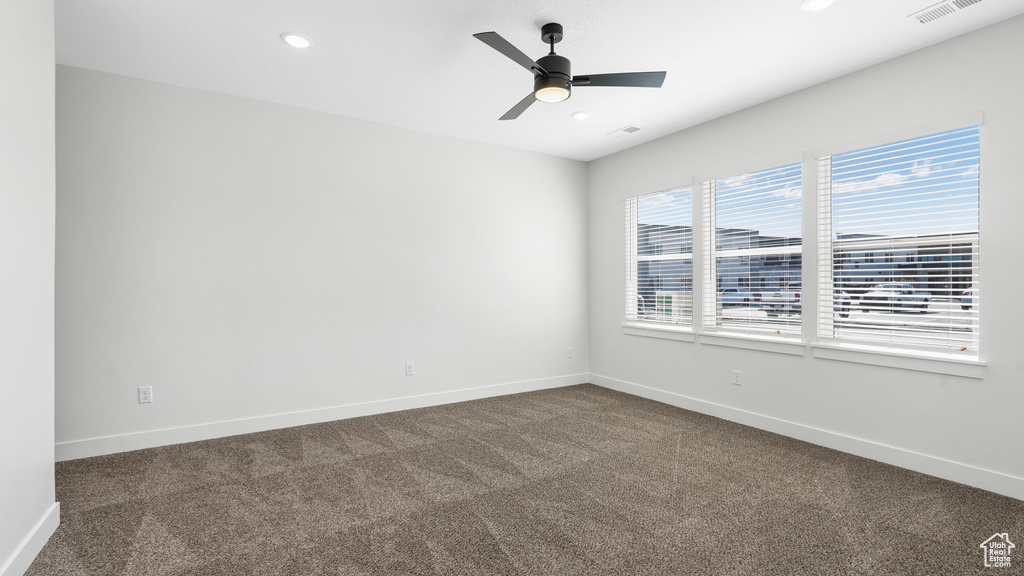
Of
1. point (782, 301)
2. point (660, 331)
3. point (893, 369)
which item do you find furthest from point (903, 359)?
point (660, 331)

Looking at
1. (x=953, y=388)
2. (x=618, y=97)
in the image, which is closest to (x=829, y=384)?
(x=953, y=388)

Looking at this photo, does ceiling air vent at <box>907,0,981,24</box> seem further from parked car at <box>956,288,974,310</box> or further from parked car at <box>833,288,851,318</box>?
parked car at <box>833,288,851,318</box>

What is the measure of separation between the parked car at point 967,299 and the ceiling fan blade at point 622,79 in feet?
7.52

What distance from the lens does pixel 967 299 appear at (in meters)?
2.85

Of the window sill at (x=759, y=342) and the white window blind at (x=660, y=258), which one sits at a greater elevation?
the white window blind at (x=660, y=258)

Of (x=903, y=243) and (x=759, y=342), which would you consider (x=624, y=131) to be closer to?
(x=759, y=342)

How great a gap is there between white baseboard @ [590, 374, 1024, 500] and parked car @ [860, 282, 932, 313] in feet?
3.11

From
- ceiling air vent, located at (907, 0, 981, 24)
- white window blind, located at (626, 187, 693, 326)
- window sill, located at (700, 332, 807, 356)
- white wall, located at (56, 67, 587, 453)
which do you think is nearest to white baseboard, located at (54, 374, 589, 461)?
white wall, located at (56, 67, 587, 453)

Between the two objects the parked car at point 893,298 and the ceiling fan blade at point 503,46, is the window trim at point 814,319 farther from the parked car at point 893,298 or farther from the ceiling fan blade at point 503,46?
the ceiling fan blade at point 503,46

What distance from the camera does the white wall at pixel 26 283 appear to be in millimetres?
1779

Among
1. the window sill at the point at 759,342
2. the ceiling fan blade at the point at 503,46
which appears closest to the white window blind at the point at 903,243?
the window sill at the point at 759,342

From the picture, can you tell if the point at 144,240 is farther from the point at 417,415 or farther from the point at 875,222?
the point at 875,222

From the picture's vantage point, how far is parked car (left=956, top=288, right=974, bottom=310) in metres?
2.83

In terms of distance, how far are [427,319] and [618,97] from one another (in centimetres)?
270
